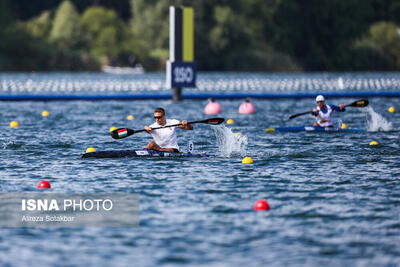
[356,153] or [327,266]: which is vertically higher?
[356,153]

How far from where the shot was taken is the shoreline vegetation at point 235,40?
81875 mm

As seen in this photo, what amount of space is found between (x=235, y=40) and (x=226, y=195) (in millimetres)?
68407

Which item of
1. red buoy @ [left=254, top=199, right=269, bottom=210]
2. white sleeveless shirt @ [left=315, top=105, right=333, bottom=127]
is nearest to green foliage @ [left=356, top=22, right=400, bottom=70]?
white sleeveless shirt @ [left=315, top=105, right=333, bottom=127]

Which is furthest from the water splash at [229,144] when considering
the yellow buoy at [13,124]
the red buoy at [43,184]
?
the yellow buoy at [13,124]

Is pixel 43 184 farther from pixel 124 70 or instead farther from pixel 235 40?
pixel 124 70

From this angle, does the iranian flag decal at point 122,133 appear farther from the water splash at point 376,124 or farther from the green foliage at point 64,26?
the green foliage at point 64,26

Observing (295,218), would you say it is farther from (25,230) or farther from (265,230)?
(25,230)

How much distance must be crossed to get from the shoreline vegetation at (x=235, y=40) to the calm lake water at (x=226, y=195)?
57676mm

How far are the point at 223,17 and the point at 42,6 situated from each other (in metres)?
30.7

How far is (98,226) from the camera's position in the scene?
10.6 m

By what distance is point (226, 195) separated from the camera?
1277cm

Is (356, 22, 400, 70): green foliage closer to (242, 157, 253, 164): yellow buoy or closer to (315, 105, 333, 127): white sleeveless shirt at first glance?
(315, 105, 333, 127): white sleeveless shirt

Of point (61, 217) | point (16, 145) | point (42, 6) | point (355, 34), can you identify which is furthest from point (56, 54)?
point (61, 217)

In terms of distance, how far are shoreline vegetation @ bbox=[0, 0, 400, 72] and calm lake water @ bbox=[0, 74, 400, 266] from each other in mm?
57676
